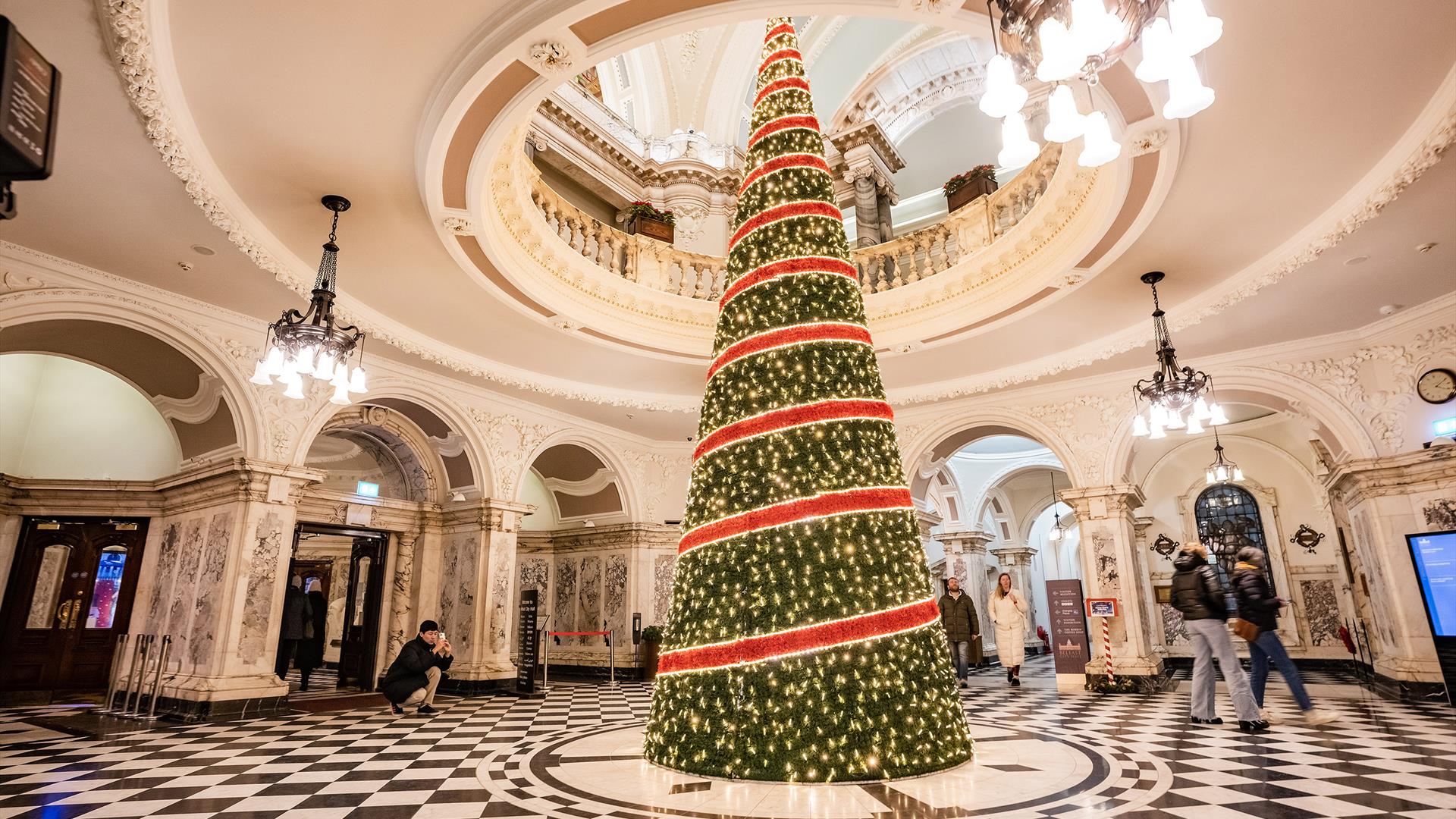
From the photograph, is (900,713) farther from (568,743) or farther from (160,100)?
(160,100)

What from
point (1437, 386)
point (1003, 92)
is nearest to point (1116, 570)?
point (1437, 386)

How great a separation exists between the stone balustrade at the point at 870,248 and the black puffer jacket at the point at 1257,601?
4.02 metres

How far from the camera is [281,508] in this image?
26.1 ft

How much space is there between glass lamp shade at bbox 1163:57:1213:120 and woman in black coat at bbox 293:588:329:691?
10.8 m

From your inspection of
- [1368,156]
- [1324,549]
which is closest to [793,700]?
[1368,156]

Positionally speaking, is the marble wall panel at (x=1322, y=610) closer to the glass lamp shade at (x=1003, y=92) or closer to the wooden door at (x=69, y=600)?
the glass lamp shade at (x=1003, y=92)

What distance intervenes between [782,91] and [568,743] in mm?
5115

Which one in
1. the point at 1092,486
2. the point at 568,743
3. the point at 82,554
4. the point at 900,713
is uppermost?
the point at 1092,486

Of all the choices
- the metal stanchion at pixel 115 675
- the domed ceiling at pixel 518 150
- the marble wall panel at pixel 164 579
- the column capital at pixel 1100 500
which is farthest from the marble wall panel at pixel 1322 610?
the metal stanchion at pixel 115 675

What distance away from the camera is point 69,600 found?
944 centimetres

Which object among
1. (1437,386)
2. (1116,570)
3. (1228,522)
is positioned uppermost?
(1437,386)

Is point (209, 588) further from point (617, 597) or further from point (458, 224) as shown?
point (617, 597)

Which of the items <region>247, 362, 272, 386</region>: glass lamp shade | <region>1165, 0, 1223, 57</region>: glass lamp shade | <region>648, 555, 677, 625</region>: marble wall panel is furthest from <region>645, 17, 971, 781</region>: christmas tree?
<region>648, 555, 677, 625</region>: marble wall panel

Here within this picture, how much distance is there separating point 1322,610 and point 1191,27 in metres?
15.4
